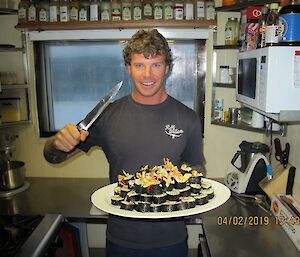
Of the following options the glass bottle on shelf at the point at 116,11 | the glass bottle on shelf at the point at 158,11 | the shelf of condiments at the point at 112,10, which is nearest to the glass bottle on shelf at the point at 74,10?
the shelf of condiments at the point at 112,10

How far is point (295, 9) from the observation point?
109 cm

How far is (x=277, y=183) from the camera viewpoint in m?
1.69

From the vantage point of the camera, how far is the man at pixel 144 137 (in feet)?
4.29

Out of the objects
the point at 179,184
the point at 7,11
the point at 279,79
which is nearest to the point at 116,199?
the point at 179,184

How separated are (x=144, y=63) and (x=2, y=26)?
137 centimetres

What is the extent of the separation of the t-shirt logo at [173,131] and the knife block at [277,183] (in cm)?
67

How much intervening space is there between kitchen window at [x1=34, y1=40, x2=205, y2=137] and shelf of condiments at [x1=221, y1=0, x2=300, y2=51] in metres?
0.27

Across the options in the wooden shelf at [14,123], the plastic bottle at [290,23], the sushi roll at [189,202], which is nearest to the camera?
the plastic bottle at [290,23]

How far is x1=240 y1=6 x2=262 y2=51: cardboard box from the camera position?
4.98 ft

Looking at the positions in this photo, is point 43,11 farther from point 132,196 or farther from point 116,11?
point 132,196

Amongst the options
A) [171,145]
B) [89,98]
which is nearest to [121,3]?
[89,98]

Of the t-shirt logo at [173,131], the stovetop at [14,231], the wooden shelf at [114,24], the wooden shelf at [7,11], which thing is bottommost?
the stovetop at [14,231]

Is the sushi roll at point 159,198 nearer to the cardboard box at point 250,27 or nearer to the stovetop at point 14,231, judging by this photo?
the stovetop at point 14,231

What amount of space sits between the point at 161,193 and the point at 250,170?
0.80m
